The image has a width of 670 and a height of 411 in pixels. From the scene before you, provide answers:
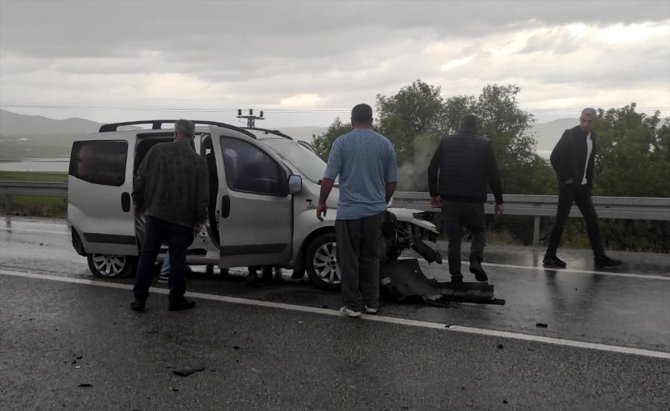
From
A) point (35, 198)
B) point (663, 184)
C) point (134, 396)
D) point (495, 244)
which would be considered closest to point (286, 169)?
point (134, 396)

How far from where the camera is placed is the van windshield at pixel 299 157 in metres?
7.06

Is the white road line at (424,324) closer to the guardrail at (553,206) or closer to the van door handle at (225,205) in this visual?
the van door handle at (225,205)

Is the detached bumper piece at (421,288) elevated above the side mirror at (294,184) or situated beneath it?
situated beneath

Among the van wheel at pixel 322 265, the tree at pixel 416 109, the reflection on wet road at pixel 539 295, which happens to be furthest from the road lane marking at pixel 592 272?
the tree at pixel 416 109

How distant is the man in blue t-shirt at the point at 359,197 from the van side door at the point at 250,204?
104cm

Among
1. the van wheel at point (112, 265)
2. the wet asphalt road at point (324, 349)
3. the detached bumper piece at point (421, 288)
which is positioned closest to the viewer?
the wet asphalt road at point (324, 349)

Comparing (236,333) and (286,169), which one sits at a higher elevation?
(286,169)

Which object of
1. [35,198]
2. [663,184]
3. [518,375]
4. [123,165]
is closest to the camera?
[518,375]

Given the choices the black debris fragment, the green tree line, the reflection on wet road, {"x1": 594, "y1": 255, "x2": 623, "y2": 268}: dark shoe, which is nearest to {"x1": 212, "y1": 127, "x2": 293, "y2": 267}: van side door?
the reflection on wet road

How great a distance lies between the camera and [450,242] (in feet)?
22.4

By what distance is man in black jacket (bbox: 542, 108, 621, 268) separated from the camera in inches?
331

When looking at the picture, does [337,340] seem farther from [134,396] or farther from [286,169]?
[286,169]

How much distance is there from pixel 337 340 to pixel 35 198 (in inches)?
546

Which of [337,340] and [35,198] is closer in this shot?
[337,340]
